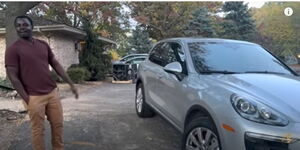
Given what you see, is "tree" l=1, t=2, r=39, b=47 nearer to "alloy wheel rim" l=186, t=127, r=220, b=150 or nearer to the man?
the man

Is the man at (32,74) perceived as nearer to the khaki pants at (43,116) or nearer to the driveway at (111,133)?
the khaki pants at (43,116)

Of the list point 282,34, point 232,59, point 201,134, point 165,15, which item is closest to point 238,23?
point 165,15

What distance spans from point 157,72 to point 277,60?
1830 millimetres

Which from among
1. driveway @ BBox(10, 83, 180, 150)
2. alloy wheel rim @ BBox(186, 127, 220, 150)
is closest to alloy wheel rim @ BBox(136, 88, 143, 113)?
driveway @ BBox(10, 83, 180, 150)

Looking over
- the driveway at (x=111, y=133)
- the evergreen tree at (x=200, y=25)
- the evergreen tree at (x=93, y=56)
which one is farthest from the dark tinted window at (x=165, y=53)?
the evergreen tree at (x=200, y=25)

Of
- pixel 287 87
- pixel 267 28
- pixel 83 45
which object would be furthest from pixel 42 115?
pixel 267 28

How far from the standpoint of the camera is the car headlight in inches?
136

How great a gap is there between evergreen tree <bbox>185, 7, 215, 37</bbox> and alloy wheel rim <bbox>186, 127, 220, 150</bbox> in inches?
1057

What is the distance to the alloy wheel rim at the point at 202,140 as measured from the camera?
395cm

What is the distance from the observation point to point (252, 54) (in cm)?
533

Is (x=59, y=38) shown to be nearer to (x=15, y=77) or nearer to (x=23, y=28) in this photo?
(x=23, y=28)

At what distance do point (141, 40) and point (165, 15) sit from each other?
18.3 ft

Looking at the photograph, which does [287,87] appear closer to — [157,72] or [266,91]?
[266,91]

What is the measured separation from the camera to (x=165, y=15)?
31547 mm
